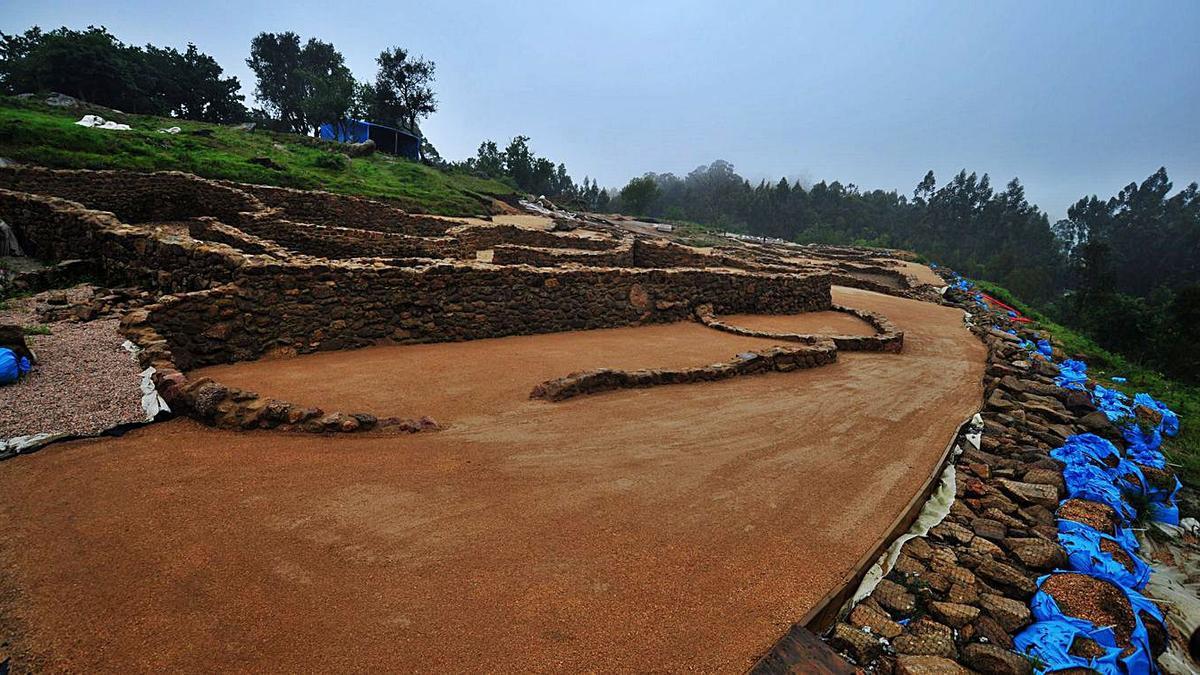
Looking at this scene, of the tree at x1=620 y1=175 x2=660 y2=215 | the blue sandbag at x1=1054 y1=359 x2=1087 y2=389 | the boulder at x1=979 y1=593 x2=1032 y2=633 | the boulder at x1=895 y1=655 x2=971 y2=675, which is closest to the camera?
the boulder at x1=895 y1=655 x2=971 y2=675

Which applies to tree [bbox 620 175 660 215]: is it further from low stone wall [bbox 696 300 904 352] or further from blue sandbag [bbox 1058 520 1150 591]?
blue sandbag [bbox 1058 520 1150 591]

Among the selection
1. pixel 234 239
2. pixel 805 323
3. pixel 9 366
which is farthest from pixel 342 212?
pixel 805 323

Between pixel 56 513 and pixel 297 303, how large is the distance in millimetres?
4291

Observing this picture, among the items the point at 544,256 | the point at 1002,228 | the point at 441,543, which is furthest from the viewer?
the point at 1002,228

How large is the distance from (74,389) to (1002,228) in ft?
316

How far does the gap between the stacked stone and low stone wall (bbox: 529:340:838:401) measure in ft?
8.68

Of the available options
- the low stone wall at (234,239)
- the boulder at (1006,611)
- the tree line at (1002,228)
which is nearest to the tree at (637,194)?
the tree line at (1002,228)

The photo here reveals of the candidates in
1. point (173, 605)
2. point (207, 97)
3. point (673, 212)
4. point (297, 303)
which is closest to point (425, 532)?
point (173, 605)

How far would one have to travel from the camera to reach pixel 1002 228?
70.6 metres

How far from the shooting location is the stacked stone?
104 inches

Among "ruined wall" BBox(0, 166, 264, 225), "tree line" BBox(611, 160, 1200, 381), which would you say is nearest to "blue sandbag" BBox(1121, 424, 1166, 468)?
"ruined wall" BBox(0, 166, 264, 225)

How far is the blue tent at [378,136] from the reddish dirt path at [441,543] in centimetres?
4464

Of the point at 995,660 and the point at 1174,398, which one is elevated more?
the point at 995,660

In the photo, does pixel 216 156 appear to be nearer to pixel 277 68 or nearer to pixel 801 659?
pixel 801 659
